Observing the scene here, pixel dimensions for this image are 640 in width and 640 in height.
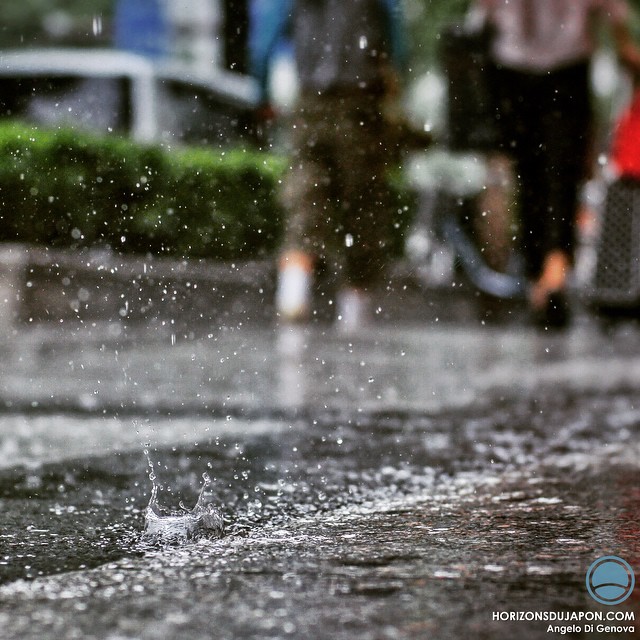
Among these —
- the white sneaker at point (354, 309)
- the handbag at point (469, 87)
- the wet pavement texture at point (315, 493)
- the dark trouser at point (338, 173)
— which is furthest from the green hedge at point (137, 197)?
the wet pavement texture at point (315, 493)

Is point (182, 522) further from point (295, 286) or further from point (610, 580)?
point (295, 286)

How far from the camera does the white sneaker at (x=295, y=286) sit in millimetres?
7289

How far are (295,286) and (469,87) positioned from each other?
5.20 feet

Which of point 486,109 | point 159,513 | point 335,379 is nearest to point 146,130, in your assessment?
point 486,109

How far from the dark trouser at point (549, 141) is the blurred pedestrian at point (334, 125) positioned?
73cm

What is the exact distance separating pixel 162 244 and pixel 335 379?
3.47 m

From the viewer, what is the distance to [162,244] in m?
7.78

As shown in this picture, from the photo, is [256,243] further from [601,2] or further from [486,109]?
[601,2]

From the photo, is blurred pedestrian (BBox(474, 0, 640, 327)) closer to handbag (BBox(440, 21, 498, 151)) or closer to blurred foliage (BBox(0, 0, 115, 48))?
handbag (BBox(440, 21, 498, 151))

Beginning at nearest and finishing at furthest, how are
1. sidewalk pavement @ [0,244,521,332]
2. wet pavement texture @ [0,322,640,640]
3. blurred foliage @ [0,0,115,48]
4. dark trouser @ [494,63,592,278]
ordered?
wet pavement texture @ [0,322,640,640], sidewalk pavement @ [0,244,521,332], dark trouser @ [494,63,592,278], blurred foliage @ [0,0,115,48]

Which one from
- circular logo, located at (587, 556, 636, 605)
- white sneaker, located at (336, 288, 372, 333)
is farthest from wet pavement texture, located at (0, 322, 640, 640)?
white sneaker, located at (336, 288, 372, 333)

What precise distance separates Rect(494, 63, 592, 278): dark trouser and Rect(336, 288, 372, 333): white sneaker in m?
1.03

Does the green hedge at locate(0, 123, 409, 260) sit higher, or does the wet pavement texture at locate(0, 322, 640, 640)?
the green hedge at locate(0, 123, 409, 260)

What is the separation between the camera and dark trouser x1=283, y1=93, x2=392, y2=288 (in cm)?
703
